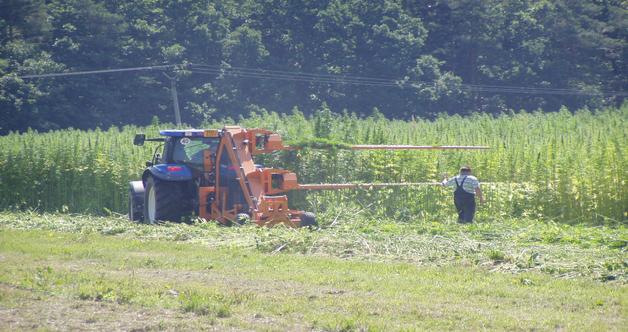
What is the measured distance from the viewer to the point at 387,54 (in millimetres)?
58250

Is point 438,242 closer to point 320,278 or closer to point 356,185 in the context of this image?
point 320,278

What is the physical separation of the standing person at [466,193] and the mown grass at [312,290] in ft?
18.9

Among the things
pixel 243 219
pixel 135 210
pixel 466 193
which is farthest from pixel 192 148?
pixel 466 193

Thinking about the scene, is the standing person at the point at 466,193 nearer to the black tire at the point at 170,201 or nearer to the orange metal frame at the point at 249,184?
the orange metal frame at the point at 249,184

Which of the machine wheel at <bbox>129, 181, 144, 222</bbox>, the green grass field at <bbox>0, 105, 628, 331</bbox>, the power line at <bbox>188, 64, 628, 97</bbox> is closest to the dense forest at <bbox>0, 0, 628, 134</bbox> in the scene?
the power line at <bbox>188, 64, 628, 97</bbox>

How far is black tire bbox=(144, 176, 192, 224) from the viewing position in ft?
62.0

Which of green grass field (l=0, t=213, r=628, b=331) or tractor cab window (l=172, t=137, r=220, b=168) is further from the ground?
tractor cab window (l=172, t=137, r=220, b=168)

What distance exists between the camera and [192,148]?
19.8 metres

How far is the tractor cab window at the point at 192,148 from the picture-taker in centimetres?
1962

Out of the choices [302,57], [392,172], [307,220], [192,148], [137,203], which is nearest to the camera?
[307,220]

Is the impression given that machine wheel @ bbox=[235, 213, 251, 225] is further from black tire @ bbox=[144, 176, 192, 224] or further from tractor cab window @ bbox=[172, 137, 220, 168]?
tractor cab window @ bbox=[172, 137, 220, 168]

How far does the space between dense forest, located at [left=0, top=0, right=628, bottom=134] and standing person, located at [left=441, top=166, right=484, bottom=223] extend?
114ft

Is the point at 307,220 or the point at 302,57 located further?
the point at 302,57

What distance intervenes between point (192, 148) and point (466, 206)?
17.9 feet
